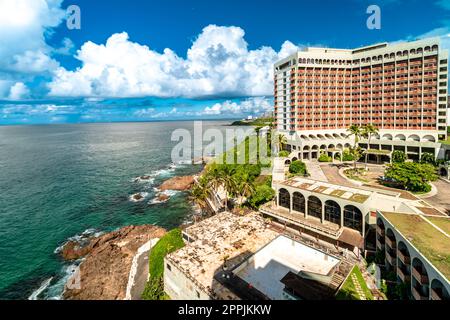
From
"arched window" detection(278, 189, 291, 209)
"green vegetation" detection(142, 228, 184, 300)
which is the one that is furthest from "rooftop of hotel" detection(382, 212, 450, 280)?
"green vegetation" detection(142, 228, 184, 300)

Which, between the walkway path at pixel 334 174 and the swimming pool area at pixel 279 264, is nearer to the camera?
the swimming pool area at pixel 279 264

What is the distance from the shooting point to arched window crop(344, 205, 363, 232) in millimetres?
44616

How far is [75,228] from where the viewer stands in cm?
6188

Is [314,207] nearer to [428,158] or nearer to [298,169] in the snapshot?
[298,169]

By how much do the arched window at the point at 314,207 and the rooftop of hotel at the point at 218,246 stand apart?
493 inches

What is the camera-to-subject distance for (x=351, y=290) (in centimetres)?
2814

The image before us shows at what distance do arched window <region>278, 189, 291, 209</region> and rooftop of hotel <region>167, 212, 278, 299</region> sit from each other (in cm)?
1228

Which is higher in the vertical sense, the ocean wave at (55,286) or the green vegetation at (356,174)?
the green vegetation at (356,174)

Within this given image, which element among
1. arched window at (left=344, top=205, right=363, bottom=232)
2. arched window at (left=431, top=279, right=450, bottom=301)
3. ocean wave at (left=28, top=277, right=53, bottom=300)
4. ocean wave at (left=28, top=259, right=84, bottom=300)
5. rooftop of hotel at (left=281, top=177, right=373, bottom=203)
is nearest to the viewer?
arched window at (left=431, top=279, right=450, bottom=301)

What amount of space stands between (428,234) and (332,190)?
1955cm

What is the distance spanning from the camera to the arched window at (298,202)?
2078 inches

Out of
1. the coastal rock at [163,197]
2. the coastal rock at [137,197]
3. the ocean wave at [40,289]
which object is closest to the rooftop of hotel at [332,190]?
the coastal rock at [163,197]

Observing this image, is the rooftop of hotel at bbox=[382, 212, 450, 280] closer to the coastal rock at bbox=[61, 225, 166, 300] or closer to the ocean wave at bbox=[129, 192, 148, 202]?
the coastal rock at bbox=[61, 225, 166, 300]

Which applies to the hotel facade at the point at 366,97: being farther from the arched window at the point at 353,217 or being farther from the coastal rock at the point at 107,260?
the coastal rock at the point at 107,260
